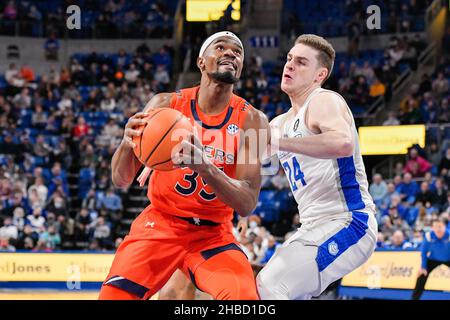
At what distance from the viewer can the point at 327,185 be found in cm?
540

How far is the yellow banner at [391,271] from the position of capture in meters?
13.1

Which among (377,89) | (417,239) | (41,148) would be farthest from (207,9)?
(417,239)

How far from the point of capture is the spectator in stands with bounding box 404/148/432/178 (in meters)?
15.7

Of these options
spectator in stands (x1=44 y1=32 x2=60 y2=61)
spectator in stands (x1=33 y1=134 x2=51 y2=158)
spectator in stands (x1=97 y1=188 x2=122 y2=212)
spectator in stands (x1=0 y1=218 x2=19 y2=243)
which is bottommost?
spectator in stands (x1=0 y1=218 x2=19 y2=243)

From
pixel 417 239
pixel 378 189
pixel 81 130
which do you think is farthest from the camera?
pixel 81 130

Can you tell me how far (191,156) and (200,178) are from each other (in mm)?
756

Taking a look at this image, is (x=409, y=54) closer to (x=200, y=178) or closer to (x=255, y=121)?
(x=255, y=121)

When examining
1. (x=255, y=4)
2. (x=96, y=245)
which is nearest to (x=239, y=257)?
(x=96, y=245)

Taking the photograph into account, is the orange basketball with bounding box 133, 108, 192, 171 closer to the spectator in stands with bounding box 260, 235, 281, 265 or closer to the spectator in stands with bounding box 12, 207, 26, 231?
the spectator in stands with bounding box 260, 235, 281, 265

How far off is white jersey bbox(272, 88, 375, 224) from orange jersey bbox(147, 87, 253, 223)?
493 mm

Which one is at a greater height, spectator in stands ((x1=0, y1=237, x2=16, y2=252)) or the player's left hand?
the player's left hand

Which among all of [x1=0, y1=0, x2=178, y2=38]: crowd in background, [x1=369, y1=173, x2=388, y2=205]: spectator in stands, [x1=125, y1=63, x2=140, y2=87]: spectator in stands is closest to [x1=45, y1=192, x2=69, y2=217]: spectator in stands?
[x1=125, y1=63, x2=140, y2=87]: spectator in stands

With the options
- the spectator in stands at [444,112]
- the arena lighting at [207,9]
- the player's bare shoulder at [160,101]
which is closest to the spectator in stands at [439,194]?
the spectator in stands at [444,112]
